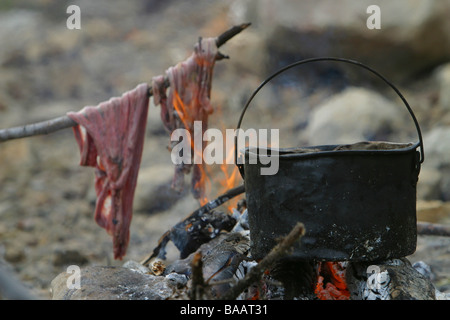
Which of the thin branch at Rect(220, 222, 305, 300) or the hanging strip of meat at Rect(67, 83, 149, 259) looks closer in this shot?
the thin branch at Rect(220, 222, 305, 300)

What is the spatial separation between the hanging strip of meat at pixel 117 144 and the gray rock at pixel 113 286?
120 cm

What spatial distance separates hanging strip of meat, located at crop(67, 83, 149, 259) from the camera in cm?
424

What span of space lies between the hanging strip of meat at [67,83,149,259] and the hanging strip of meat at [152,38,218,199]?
174mm

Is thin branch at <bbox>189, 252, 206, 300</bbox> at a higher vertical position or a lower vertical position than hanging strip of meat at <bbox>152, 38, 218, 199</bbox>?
lower

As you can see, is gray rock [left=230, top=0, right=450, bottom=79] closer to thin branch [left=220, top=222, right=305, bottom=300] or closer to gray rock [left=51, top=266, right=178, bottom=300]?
gray rock [left=51, top=266, right=178, bottom=300]

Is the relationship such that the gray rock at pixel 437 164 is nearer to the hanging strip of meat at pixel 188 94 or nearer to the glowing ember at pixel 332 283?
the hanging strip of meat at pixel 188 94

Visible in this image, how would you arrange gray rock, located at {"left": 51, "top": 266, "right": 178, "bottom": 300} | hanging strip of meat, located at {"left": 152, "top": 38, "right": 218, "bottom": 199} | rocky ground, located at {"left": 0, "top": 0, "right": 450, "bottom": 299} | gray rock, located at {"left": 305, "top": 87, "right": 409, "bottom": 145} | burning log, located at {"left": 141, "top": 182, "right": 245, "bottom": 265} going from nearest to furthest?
gray rock, located at {"left": 51, "top": 266, "right": 178, "bottom": 300}, burning log, located at {"left": 141, "top": 182, "right": 245, "bottom": 265}, hanging strip of meat, located at {"left": 152, "top": 38, "right": 218, "bottom": 199}, rocky ground, located at {"left": 0, "top": 0, "right": 450, "bottom": 299}, gray rock, located at {"left": 305, "top": 87, "right": 409, "bottom": 145}

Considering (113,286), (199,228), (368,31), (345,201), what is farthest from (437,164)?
(113,286)

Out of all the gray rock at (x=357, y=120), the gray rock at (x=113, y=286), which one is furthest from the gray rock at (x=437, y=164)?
the gray rock at (x=113, y=286)

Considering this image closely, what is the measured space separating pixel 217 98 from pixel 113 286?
8723mm

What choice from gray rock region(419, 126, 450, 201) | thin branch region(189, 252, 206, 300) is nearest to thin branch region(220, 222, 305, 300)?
thin branch region(189, 252, 206, 300)

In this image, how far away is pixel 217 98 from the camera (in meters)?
11.3

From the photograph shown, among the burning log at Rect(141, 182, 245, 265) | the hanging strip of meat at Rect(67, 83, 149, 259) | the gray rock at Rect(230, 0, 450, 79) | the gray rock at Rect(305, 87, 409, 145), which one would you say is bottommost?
the burning log at Rect(141, 182, 245, 265)

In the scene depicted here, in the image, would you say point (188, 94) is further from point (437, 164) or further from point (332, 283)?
point (437, 164)
